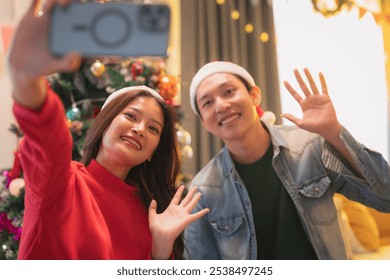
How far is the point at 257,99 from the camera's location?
695mm

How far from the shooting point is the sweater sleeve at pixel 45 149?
0.40 meters

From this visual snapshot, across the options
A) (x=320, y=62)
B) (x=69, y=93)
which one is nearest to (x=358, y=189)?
(x=320, y=62)

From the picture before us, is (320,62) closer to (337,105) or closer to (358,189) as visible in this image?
(337,105)

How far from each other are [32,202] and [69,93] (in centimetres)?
51

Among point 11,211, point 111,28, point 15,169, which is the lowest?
point 11,211

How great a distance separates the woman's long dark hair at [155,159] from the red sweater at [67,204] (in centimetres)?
3

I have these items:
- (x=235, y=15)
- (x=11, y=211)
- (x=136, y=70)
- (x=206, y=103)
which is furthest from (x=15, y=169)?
(x=235, y=15)

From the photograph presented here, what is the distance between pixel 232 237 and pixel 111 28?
0.44 metres

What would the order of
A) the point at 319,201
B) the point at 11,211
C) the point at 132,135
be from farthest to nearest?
the point at 11,211, the point at 319,201, the point at 132,135

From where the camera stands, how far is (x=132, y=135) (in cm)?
59

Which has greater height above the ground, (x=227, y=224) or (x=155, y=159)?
(x=155, y=159)

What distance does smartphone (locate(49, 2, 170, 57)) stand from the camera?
1.32 ft

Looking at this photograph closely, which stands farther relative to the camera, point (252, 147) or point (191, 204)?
point (252, 147)

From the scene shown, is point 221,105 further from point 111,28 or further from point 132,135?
point 111,28
